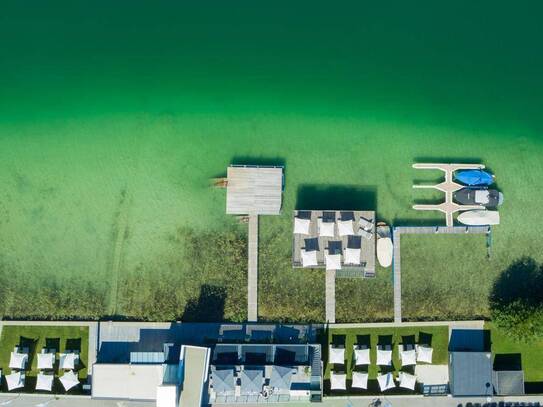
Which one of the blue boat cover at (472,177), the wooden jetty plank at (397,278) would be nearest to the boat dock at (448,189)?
the blue boat cover at (472,177)

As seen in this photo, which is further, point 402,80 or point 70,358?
A: point 402,80

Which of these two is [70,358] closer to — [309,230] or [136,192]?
[136,192]

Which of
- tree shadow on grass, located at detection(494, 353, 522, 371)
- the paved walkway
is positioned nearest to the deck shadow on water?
the paved walkway

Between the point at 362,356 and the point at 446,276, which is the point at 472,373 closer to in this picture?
the point at 446,276

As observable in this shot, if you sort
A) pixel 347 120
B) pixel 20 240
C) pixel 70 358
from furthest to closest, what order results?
pixel 347 120
pixel 20 240
pixel 70 358

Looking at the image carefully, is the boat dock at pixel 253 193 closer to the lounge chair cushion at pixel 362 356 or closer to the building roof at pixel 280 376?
the building roof at pixel 280 376

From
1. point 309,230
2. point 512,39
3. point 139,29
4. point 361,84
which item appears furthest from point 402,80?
point 139,29
